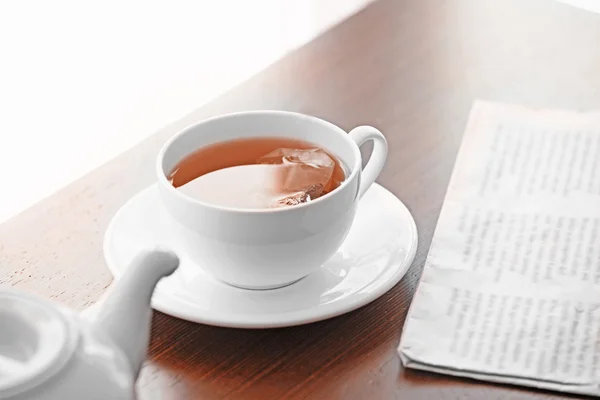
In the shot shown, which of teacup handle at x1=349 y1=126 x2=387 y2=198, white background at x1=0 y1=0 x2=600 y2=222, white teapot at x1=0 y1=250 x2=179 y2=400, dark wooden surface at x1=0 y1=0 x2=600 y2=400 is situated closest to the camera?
white teapot at x1=0 y1=250 x2=179 y2=400

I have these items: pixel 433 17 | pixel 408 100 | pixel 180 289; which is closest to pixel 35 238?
pixel 180 289

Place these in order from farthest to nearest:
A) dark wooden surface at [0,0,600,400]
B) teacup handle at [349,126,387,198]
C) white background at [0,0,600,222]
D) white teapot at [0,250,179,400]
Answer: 1. white background at [0,0,600,222]
2. teacup handle at [349,126,387,198]
3. dark wooden surface at [0,0,600,400]
4. white teapot at [0,250,179,400]

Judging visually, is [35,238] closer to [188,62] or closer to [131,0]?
[188,62]

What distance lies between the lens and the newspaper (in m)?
0.63

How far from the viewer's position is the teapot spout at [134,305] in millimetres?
509

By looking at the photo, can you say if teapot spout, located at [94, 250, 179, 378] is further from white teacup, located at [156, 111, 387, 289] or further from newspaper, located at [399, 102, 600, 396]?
newspaper, located at [399, 102, 600, 396]

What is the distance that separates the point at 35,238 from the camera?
76 centimetres


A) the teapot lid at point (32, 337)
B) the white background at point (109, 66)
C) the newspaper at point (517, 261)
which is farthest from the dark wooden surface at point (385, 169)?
the white background at point (109, 66)

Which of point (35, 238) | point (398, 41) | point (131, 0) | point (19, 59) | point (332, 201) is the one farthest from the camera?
point (131, 0)

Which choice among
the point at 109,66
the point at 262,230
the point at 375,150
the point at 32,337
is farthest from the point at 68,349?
the point at 109,66

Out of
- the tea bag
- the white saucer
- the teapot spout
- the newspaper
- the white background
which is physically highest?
the teapot spout

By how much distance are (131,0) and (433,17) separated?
143 centimetres

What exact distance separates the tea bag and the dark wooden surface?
0.10 meters

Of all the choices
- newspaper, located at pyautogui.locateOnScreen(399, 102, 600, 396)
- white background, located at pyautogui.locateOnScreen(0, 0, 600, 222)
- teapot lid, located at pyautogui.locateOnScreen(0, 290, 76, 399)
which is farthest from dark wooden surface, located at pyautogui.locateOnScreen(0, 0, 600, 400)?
white background, located at pyautogui.locateOnScreen(0, 0, 600, 222)
